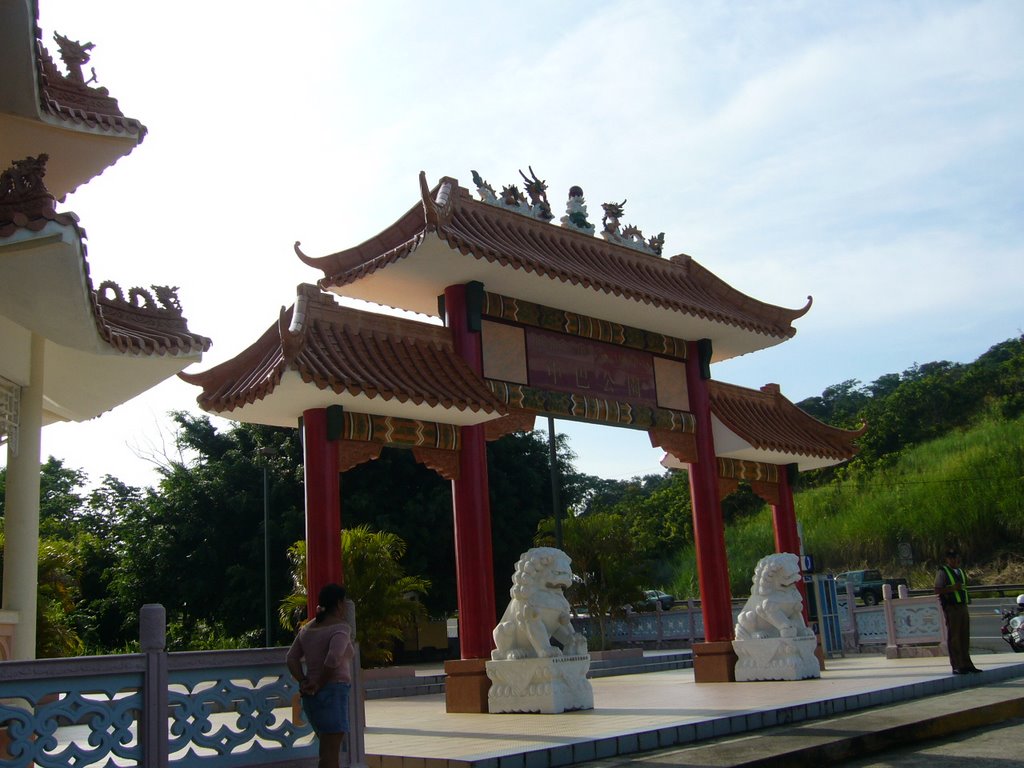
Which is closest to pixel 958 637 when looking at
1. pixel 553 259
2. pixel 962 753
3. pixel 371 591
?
pixel 962 753

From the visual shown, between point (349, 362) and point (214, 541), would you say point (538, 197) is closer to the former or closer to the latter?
point (349, 362)

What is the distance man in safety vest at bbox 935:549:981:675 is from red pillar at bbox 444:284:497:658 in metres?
4.63

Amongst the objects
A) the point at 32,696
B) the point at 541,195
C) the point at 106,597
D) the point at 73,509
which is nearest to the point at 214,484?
the point at 106,597

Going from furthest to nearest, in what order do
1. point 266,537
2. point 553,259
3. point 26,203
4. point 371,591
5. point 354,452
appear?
point 266,537, point 371,591, point 553,259, point 354,452, point 26,203

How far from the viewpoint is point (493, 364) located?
10.1m

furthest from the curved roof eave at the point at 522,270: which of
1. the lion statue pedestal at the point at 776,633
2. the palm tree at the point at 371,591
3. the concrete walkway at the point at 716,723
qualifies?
the palm tree at the point at 371,591

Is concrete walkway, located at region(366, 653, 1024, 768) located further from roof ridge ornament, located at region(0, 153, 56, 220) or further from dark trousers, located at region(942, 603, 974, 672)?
roof ridge ornament, located at region(0, 153, 56, 220)

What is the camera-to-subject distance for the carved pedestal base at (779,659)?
10680mm

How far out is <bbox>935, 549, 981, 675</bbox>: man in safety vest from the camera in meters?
10.0

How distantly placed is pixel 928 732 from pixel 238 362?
646 centimetres

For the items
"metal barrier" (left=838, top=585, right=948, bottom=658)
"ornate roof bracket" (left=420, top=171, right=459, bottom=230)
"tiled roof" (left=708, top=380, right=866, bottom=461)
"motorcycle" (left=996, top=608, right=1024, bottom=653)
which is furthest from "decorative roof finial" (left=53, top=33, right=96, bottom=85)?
"motorcycle" (left=996, top=608, right=1024, bottom=653)

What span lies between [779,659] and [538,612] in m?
3.43

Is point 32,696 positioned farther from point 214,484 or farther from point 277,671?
point 214,484

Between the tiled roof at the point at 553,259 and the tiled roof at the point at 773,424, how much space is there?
1.07m
